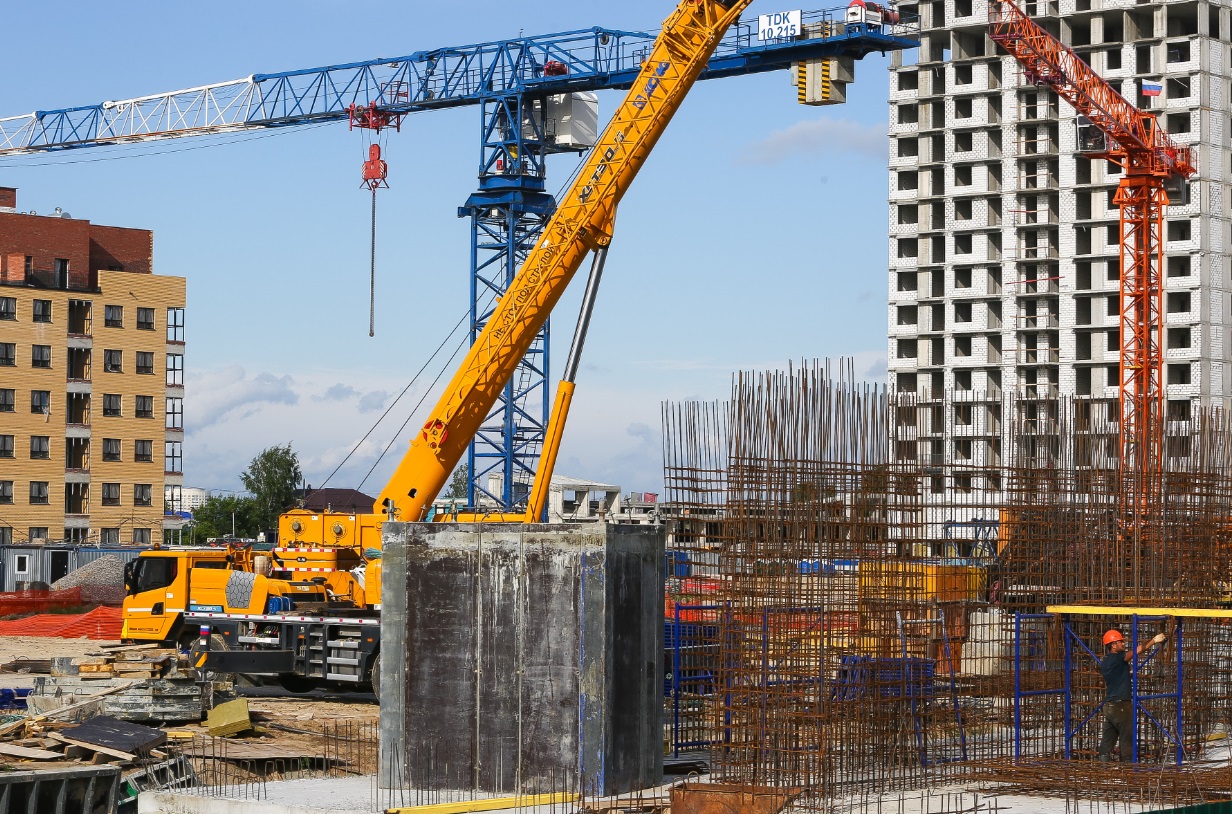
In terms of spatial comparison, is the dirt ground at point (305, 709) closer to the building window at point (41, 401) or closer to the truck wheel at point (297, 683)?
the truck wheel at point (297, 683)

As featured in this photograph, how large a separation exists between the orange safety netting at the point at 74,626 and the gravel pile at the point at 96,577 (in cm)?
1220

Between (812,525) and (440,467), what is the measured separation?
1205 centimetres

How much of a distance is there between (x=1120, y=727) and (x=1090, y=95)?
4527 centimetres

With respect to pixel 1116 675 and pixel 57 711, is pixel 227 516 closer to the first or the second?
pixel 57 711

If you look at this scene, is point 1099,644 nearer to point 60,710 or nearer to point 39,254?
point 60,710

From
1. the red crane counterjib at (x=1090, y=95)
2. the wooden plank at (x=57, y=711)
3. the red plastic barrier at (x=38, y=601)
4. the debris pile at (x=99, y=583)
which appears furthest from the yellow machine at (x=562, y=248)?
the red crane counterjib at (x=1090, y=95)

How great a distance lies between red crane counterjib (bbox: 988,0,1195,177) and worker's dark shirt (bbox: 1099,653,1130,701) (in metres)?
41.7

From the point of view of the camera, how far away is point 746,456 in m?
17.4

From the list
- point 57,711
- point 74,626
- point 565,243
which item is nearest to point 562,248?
point 565,243

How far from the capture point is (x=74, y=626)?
42781mm

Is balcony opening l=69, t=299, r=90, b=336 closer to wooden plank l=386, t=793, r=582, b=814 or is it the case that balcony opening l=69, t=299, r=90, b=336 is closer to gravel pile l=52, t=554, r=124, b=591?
gravel pile l=52, t=554, r=124, b=591

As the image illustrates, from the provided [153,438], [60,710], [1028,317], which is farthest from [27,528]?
[60,710]

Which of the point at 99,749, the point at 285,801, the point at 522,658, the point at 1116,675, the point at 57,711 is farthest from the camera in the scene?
the point at 57,711

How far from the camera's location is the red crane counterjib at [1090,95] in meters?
57.2
